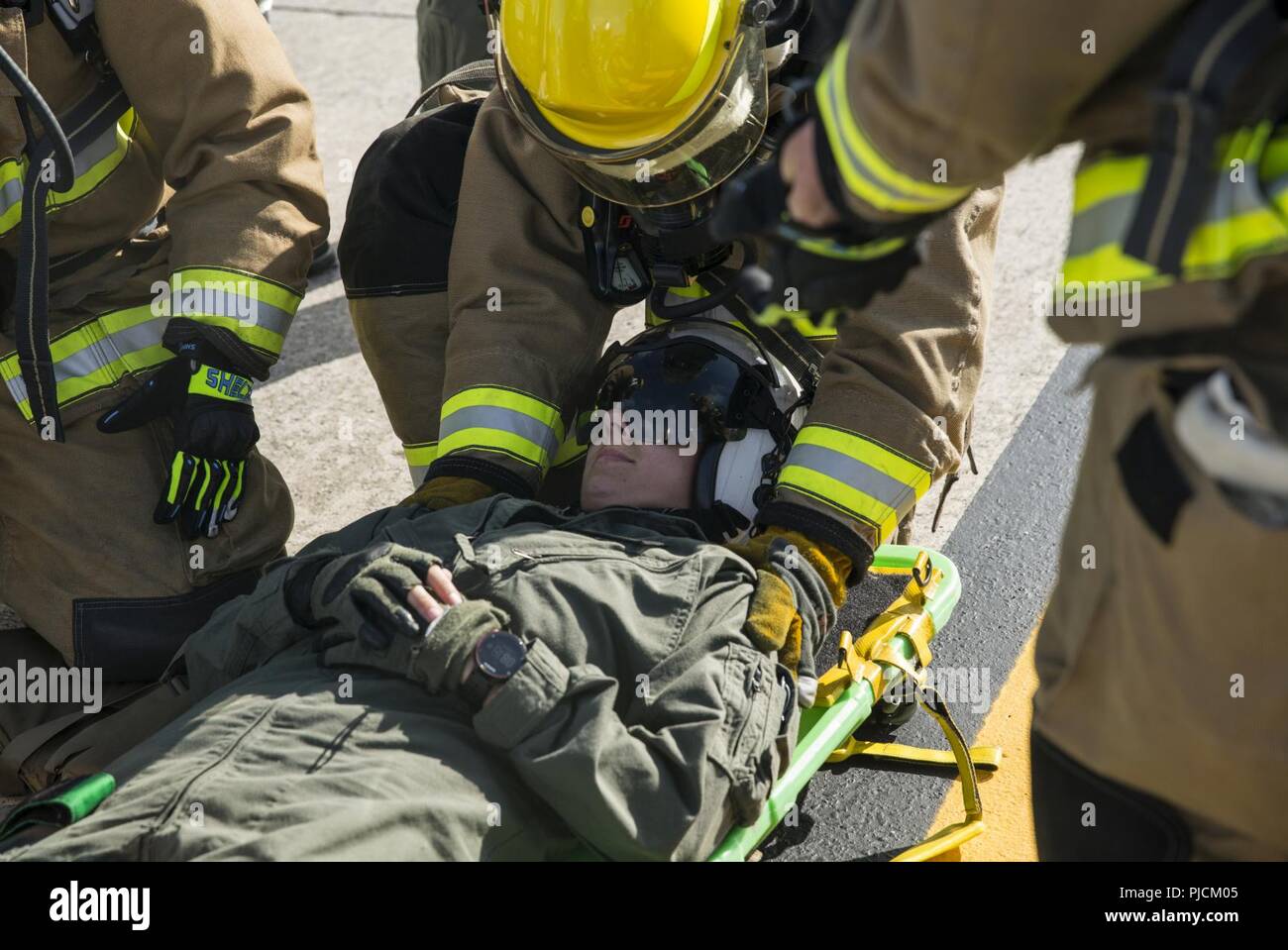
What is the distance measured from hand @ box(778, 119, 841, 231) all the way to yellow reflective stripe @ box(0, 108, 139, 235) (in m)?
1.68

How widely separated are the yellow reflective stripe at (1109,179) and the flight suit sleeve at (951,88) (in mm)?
56

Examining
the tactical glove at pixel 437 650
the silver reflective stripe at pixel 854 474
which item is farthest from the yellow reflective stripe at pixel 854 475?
the tactical glove at pixel 437 650

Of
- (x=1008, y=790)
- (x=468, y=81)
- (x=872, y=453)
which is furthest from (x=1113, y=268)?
(x=468, y=81)

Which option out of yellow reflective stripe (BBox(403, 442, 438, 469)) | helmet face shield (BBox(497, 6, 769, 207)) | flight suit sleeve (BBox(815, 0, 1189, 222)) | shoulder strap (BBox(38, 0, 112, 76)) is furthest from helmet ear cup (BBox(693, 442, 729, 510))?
shoulder strap (BBox(38, 0, 112, 76))

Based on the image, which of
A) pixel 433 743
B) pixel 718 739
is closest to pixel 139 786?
pixel 433 743

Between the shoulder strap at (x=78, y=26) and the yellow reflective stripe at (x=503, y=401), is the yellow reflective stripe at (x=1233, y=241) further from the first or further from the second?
the shoulder strap at (x=78, y=26)

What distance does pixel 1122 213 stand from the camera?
1348mm

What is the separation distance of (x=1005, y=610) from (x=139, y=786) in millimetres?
1913

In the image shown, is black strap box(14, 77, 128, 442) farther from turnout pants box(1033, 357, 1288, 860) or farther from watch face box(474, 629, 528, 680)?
turnout pants box(1033, 357, 1288, 860)

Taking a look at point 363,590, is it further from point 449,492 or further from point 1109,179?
point 1109,179

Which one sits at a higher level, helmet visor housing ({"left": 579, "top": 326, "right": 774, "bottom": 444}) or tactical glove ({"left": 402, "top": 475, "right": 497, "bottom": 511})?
helmet visor housing ({"left": 579, "top": 326, "right": 774, "bottom": 444})

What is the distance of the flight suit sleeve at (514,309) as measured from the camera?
2.54 metres

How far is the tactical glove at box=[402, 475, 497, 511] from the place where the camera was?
242 centimetres
